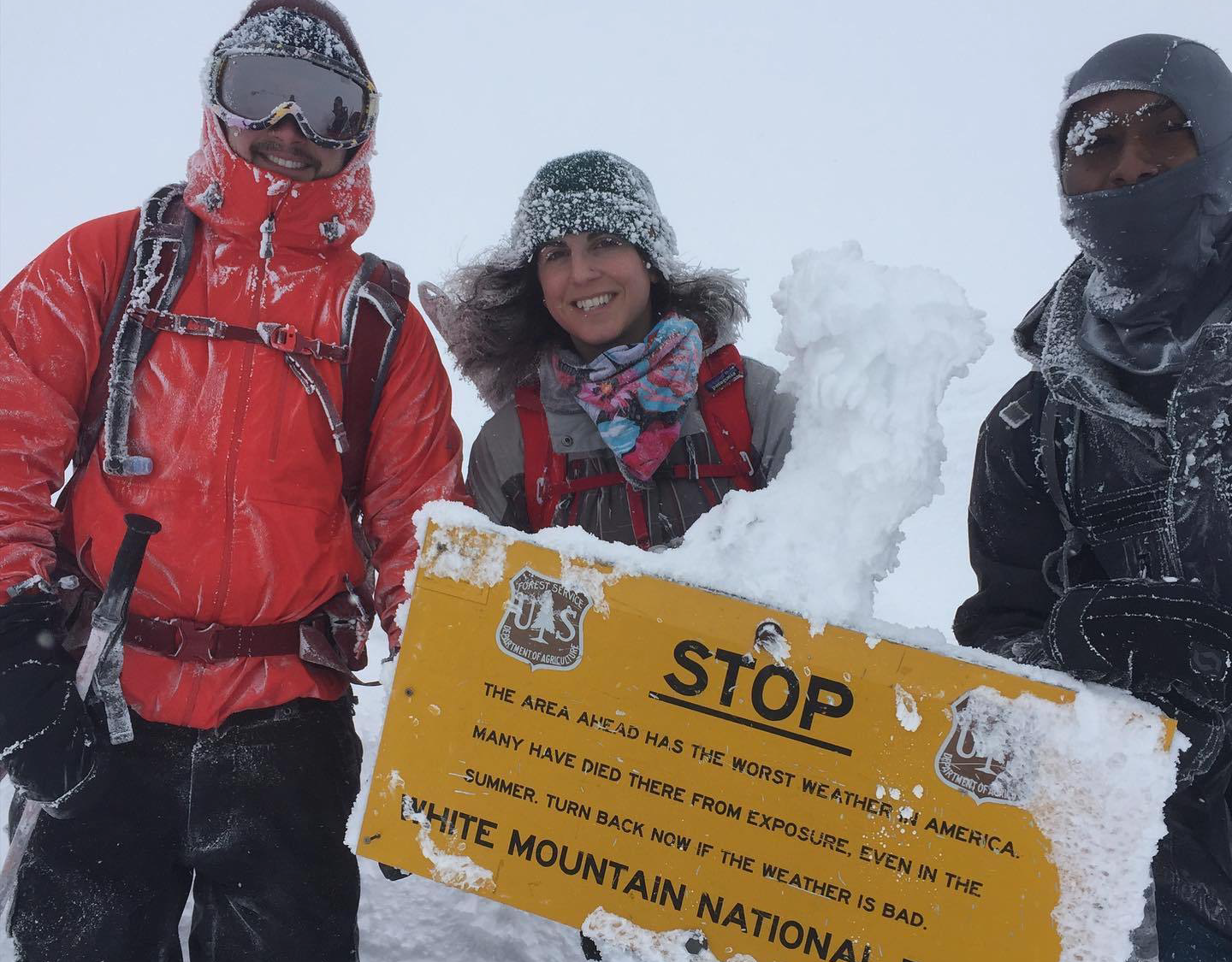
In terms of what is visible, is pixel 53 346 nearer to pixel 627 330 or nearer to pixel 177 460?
pixel 177 460

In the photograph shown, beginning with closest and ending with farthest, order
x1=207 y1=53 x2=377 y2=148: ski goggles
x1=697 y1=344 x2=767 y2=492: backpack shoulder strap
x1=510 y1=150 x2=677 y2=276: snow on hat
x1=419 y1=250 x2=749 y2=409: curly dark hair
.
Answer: x1=207 y1=53 x2=377 y2=148: ski goggles, x1=697 y1=344 x2=767 y2=492: backpack shoulder strap, x1=510 y1=150 x2=677 y2=276: snow on hat, x1=419 y1=250 x2=749 y2=409: curly dark hair

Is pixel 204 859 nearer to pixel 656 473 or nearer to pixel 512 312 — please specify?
pixel 656 473

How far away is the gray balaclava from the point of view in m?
1.86

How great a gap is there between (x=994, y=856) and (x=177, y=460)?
1858 millimetres

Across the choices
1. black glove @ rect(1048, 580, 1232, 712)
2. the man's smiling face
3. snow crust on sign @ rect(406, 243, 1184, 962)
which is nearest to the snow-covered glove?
black glove @ rect(1048, 580, 1232, 712)

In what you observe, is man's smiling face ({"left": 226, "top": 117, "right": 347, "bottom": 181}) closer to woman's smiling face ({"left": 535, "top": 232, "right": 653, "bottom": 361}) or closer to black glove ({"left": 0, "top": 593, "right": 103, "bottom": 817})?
woman's smiling face ({"left": 535, "top": 232, "right": 653, "bottom": 361})

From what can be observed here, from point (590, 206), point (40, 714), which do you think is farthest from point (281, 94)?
point (40, 714)

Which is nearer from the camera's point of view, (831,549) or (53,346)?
(831,549)

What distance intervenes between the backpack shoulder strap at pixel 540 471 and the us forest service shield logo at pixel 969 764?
1187mm

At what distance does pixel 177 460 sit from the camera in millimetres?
2023

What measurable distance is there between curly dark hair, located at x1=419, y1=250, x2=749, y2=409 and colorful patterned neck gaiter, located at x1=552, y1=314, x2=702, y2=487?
0.26 m

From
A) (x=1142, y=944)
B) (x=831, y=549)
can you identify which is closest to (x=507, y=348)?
(x=831, y=549)

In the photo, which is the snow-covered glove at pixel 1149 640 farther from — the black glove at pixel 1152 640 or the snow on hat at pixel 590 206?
the snow on hat at pixel 590 206

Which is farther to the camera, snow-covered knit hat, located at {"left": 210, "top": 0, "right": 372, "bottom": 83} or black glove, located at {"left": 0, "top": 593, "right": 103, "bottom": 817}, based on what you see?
snow-covered knit hat, located at {"left": 210, "top": 0, "right": 372, "bottom": 83}
